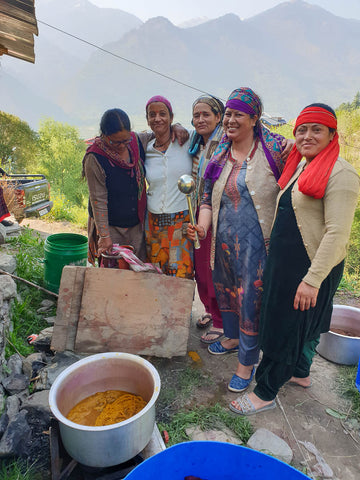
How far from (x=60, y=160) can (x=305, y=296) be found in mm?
18910

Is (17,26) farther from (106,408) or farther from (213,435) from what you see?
(213,435)

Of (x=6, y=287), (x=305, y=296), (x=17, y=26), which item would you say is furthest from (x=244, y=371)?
(x=17, y=26)

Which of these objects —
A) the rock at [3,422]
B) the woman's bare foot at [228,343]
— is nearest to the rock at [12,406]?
the rock at [3,422]

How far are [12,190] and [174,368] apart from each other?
248 inches

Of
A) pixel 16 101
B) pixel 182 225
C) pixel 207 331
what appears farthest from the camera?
pixel 16 101

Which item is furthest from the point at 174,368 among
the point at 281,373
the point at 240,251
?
the point at 240,251

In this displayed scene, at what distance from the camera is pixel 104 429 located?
4.86 ft

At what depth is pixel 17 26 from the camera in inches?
108

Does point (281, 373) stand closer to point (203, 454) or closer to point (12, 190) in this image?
point (203, 454)

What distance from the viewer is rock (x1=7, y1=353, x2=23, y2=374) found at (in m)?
2.28

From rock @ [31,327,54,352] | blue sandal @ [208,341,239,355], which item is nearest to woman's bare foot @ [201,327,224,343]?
blue sandal @ [208,341,239,355]

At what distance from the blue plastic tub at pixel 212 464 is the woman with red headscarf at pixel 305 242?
0.89m

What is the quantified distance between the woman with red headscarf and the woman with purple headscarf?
158 millimetres

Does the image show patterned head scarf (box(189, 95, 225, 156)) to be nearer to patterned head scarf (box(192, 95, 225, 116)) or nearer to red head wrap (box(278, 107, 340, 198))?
patterned head scarf (box(192, 95, 225, 116))
